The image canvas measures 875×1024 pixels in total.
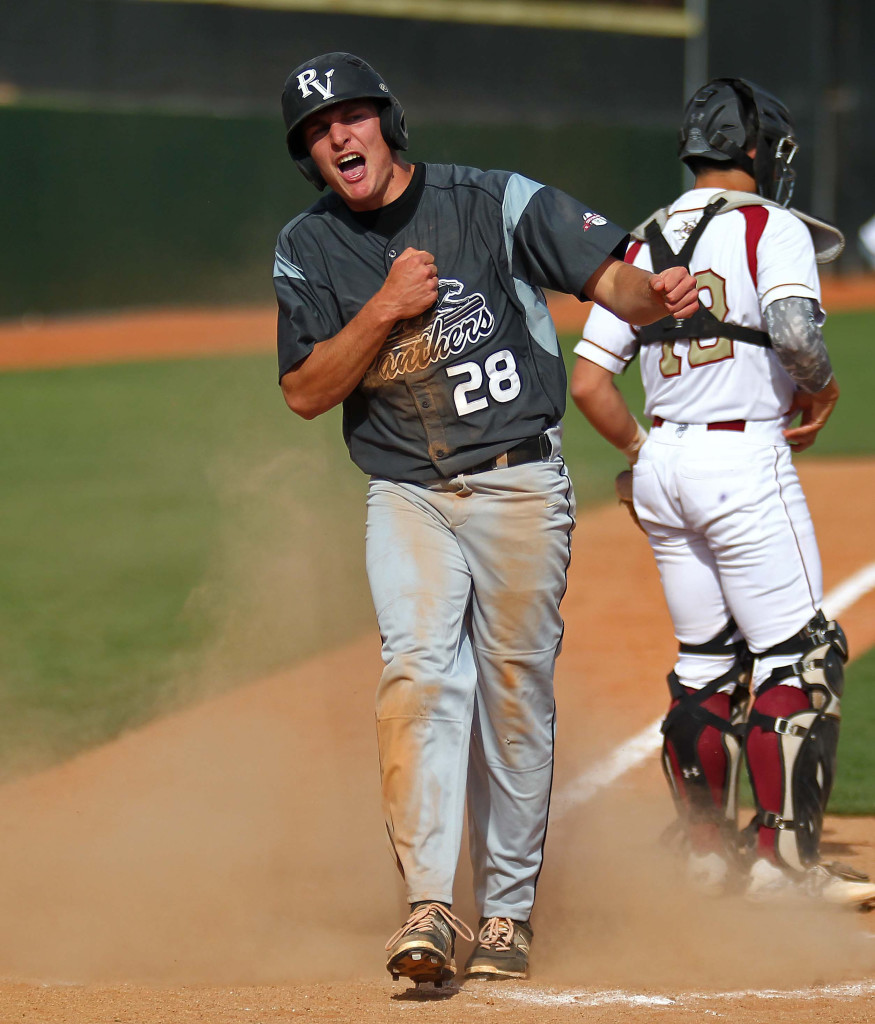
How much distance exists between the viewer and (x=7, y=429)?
14.1 m

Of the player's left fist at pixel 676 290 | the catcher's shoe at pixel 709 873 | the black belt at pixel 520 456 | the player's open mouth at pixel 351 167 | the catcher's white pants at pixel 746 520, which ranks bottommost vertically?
the catcher's shoe at pixel 709 873

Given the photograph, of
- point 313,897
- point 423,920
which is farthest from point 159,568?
point 423,920

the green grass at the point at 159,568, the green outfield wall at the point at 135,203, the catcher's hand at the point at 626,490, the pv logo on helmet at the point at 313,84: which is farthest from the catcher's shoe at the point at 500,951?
the green outfield wall at the point at 135,203

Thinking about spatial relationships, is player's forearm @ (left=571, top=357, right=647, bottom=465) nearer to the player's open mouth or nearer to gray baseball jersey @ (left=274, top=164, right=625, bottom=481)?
gray baseball jersey @ (left=274, top=164, right=625, bottom=481)

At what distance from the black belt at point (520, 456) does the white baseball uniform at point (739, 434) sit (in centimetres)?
56

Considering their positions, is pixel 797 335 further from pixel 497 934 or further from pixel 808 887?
pixel 497 934

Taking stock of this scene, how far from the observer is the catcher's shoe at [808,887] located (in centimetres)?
373

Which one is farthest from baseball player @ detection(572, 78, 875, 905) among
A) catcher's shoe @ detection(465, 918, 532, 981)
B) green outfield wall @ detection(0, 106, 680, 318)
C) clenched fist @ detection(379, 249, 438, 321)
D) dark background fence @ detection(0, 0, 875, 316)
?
dark background fence @ detection(0, 0, 875, 316)

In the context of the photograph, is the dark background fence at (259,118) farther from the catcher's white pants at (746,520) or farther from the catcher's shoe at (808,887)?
the catcher's shoe at (808,887)

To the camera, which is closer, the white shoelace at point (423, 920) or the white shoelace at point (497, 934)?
the white shoelace at point (423, 920)

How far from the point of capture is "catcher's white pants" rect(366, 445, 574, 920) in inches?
128

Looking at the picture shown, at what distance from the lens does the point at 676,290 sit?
10.3ft

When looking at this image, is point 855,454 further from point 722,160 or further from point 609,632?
point 722,160

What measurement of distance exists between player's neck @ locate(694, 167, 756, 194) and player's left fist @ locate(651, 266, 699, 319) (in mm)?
907
